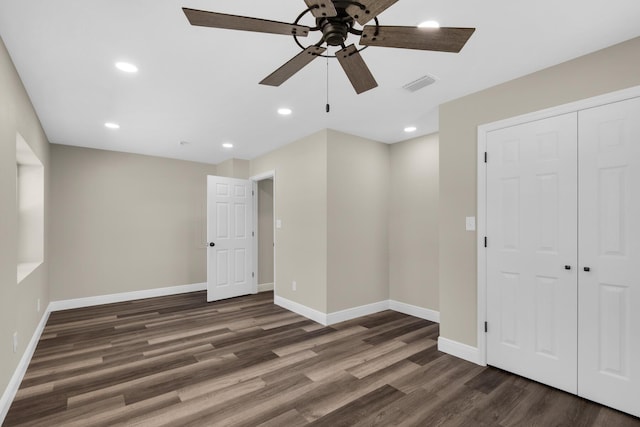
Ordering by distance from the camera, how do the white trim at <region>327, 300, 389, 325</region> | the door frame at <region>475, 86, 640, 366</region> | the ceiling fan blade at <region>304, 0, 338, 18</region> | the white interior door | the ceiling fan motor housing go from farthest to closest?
the white interior door → the white trim at <region>327, 300, 389, 325</region> → the door frame at <region>475, 86, 640, 366</region> → the ceiling fan motor housing → the ceiling fan blade at <region>304, 0, 338, 18</region>

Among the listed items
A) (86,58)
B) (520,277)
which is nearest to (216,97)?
(86,58)

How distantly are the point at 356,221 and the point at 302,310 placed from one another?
4.82 feet

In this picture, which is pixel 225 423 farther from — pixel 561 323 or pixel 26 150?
pixel 26 150

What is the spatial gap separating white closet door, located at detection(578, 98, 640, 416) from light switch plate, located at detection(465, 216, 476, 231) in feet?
2.56

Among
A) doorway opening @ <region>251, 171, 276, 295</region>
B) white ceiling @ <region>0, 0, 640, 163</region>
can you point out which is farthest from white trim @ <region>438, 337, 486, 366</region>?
doorway opening @ <region>251, 171, 276, 295</region>

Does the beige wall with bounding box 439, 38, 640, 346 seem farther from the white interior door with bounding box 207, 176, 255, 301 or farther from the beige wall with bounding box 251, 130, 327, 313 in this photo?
the white interior door with bounding box 207, 176, 255, 301

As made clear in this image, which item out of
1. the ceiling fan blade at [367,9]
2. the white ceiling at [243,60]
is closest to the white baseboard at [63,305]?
the white ceiling at [243,60]

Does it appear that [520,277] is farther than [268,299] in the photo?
No

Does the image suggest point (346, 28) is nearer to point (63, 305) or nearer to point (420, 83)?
point (420, 83)

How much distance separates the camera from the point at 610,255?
2234 millimetres

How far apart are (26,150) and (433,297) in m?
4.91

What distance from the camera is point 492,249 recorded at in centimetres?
284

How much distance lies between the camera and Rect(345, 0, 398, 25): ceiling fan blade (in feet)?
3.95

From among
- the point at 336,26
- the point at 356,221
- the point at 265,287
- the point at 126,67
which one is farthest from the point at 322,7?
the point at 265,287
